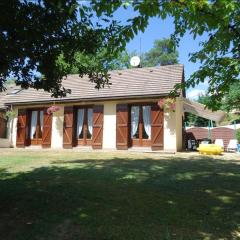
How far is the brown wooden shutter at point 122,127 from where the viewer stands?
18.0 m

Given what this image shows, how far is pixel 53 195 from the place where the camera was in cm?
718

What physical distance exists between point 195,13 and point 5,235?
3.92 metres

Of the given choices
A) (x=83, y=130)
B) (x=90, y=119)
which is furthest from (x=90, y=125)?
(x=83, y=130)

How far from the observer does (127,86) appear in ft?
62.1

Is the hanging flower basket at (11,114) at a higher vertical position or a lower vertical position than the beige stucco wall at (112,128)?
higher

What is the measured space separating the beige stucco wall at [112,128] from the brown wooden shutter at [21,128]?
0.34 meters

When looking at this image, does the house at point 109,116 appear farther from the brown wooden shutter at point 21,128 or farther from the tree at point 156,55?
the tree at point 156,55

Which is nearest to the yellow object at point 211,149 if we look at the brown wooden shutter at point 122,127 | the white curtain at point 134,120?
the white curtain at point 134,120

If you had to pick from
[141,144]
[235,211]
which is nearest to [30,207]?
[235,211]

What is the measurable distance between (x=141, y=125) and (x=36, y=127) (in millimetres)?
6296

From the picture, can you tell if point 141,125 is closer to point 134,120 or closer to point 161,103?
point 134,120

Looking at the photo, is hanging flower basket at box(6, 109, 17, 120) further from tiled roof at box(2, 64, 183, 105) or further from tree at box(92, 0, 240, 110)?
tree at box(92, 0, 240, 110)

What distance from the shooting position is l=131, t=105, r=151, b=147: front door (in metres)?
17.9

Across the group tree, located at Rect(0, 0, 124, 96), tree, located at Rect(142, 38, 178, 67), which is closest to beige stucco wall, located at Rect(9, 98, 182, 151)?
tree, located at Rect(0, 0, 124, 96)
